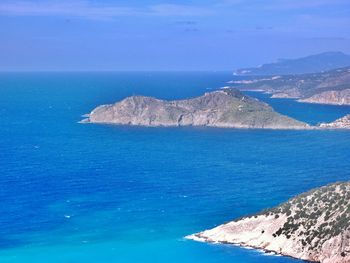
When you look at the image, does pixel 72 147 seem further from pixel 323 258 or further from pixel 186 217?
pixel 323 258

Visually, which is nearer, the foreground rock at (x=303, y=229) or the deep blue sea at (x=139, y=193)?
the foreground rock at (x=303, y=229)

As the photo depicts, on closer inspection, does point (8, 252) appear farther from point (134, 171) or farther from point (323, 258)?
point (134, 171)

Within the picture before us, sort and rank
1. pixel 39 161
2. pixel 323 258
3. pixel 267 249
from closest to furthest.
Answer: pixel 323 258 < pixel 267 249 < pixel 39 161

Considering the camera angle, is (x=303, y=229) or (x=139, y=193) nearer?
(x=303, y=229)

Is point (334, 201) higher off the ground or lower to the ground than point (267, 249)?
higher

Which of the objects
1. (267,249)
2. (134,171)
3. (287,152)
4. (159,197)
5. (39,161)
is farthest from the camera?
(287,152)

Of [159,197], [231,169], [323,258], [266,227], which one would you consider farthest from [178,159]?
[323,258]

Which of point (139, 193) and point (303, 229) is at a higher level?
point (303, 229)

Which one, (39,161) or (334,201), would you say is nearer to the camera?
(334,201)
